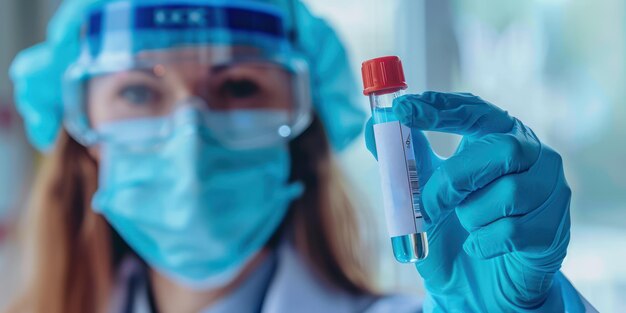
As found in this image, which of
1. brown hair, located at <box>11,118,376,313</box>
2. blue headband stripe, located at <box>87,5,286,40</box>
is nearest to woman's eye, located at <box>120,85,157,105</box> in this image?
blue headband stripe, located at <box>87,5,286,40</box>

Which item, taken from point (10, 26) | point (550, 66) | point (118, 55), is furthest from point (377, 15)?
point (10, 26)

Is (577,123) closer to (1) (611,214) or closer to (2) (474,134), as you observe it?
(1) (611,214)

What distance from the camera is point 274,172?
1.33 meters

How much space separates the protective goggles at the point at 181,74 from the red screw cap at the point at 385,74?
25.9 inches

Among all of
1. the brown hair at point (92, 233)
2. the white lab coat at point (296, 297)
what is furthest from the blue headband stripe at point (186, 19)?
the white lab coat at point (296, 297)

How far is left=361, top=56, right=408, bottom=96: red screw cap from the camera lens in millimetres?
643

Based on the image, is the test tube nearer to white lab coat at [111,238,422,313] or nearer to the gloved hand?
the gloved hand

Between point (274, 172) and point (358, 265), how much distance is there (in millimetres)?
314

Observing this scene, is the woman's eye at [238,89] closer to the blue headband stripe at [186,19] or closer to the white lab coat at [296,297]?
the blue headband stripe at [186,19]

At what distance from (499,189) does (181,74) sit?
0.78 meters

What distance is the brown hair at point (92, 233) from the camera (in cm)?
142

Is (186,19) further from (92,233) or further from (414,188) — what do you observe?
(414,188)

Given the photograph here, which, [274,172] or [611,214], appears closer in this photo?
[274,172]

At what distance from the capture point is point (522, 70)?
1.66m
